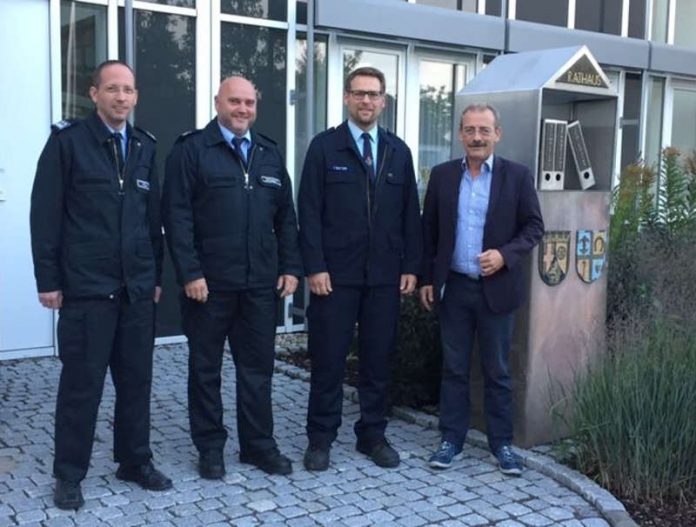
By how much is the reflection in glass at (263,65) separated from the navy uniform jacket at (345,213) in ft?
11.6

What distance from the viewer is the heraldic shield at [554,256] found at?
16.7ft

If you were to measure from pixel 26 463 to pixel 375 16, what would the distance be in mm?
5571

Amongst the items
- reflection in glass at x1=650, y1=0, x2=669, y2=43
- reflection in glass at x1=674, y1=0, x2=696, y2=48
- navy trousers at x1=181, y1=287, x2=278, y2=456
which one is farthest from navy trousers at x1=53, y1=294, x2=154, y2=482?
reflection in glass at x1=674, y1=0, x2=696, y2=48

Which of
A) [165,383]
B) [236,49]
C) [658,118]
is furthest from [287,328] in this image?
[658,118]

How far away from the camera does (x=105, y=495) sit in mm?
4301

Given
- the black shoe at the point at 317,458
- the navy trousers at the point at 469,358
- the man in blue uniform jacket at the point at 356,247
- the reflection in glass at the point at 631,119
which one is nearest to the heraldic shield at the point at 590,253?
the navy trousers at the point at 469,358

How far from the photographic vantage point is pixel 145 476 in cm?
441

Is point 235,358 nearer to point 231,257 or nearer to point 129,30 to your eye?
point 231,257

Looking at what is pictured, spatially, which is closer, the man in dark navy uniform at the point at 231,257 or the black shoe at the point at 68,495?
the black shoe at the point at 68,495

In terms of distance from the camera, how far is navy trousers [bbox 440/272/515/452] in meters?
4.76

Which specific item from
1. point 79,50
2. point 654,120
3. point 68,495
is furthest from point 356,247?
point 654,120

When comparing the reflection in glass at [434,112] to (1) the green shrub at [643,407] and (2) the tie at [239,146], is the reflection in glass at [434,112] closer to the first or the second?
(1) the green shrub at [643,407]

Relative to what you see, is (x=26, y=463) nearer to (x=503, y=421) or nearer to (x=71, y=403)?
(x=71, y=403)

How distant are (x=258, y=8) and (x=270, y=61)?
50 centimetres
